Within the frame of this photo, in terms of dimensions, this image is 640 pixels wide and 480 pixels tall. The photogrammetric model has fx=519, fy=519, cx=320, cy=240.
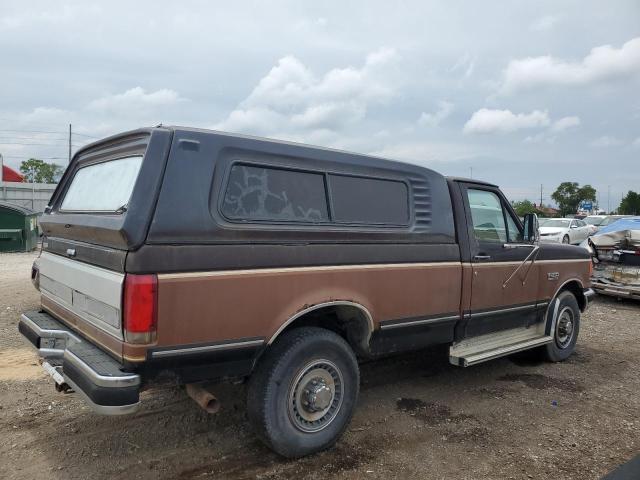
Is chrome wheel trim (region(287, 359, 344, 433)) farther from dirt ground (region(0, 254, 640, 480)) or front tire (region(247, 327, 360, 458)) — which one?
dirt ground (region(0, 254, 640, 480))

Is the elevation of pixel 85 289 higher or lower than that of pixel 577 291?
higher

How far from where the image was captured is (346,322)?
13.2ft

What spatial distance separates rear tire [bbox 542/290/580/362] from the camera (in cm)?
588

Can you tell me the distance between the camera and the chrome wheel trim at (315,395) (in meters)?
3.53

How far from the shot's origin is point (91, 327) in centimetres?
332

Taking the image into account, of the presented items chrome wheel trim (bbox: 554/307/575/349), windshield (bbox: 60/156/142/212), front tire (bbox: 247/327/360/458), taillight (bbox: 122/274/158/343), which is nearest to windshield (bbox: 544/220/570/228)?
chrome wheel trim (bbox: 554/307/575/349)

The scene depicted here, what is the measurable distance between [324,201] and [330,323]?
96 cm

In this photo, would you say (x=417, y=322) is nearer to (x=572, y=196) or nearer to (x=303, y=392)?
(x=303, y=392)

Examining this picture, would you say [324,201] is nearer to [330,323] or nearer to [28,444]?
[330,323]

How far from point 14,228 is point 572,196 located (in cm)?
6360

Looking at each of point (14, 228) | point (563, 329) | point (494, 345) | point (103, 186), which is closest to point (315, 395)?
point (103, 186)

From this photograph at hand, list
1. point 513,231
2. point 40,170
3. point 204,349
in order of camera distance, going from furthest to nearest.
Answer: point 40,170, point 513,231, point 204,349

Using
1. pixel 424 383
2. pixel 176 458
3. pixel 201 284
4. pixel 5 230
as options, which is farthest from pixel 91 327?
pixel 5 230

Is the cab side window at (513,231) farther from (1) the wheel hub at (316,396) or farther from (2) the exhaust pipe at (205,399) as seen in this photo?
(2) the exhaust pipe at (205,399)
